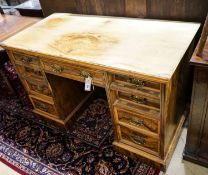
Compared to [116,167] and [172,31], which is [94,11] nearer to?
[172,31]

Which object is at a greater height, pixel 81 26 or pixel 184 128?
pixel 81 26

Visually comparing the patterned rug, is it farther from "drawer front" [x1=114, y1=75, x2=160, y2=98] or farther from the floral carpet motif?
"drawer front" [x1=114, y1=75, x2=160, y2=98]

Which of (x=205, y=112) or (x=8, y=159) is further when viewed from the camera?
(x=8, y=159)

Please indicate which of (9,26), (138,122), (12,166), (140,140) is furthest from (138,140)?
(9,26)

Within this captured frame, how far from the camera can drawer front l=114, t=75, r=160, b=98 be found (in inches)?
46.9

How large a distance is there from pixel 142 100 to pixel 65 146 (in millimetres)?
860

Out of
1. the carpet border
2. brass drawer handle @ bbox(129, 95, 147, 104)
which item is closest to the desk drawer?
the carpet border

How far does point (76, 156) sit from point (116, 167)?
324 millimetres

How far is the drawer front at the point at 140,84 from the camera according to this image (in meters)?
1.19

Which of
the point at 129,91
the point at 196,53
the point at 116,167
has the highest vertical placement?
the point at 196,53

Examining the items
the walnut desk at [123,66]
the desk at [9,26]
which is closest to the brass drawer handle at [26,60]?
the walnut desk at [123,66]

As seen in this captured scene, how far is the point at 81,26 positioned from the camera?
1.67 meters

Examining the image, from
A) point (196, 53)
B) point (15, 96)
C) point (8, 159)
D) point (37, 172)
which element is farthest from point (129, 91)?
point (15, 96)

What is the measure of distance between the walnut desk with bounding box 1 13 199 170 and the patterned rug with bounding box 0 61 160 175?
14cm
